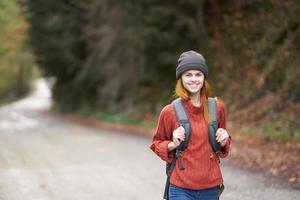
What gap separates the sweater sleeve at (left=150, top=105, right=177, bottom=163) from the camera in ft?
14.6

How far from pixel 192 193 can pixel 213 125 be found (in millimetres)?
565

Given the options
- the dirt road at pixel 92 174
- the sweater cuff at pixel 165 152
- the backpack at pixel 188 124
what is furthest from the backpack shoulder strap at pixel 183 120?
the dirt road at pixel 92 174

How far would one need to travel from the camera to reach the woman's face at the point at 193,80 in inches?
174

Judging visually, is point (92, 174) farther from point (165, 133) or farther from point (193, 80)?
point (193, 80)

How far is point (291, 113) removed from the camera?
13.8 meters

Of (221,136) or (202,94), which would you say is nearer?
(221,136)

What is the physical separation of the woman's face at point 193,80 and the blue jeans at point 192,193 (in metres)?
0.78

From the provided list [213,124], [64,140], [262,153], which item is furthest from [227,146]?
[64,140]

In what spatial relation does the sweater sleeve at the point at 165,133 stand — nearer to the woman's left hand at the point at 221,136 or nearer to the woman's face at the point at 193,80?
the woman's face at the point at 193,80

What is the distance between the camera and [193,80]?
14.5 ft

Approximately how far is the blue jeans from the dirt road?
12.7 ft

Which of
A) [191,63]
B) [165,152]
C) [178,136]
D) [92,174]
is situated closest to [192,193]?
[165,152]

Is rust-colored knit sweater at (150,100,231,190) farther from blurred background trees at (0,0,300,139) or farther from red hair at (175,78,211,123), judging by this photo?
blurred background trees at (0,0,300,139)

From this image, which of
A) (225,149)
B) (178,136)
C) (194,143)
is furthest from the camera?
(225,149)
